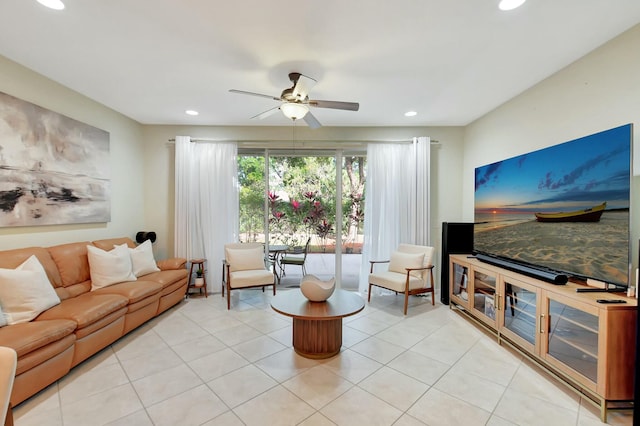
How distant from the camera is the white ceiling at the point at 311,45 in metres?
1.87

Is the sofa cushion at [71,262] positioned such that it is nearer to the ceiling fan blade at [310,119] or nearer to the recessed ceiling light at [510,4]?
the ceiling fan blade at [310,119]

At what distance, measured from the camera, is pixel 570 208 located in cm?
222

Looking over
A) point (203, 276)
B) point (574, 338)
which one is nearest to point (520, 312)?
point (574, 338)

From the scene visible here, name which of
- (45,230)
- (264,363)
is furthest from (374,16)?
(45,230)

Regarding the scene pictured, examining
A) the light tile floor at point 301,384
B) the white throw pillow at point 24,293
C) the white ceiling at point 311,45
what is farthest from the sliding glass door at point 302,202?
the white throw pillow at point 24,293

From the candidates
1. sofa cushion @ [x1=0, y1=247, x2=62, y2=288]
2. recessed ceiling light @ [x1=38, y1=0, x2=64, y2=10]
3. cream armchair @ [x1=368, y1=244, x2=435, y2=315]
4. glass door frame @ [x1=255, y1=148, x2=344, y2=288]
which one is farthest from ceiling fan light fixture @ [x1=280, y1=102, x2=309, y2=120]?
sofa cushion @ [x1=0, y1=247, x2=62, y2=288]

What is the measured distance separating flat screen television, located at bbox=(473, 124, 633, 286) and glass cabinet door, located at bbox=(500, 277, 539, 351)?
0.89 feet

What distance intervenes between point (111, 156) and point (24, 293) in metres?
Result: 2.20

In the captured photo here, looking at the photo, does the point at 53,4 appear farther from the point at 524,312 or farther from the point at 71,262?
the point at 524,312

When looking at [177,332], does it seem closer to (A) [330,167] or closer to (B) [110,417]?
(B) [110,417]

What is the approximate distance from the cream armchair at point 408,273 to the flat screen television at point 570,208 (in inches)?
34.7

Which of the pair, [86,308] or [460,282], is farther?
[460,282]

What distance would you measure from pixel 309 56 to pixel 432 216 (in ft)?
10.3

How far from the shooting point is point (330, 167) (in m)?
4.60
